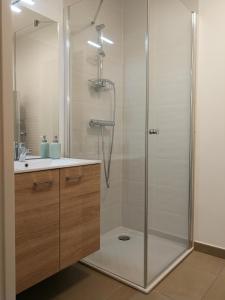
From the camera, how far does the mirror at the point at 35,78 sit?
6.26 ft

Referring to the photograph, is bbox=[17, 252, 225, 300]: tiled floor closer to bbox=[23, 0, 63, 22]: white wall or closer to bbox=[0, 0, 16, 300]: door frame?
bbox=[0, 0, 16, 300]: door frame

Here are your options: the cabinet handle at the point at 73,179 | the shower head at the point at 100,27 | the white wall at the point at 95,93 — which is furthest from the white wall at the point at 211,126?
the cabinet handle at the point at 73,179

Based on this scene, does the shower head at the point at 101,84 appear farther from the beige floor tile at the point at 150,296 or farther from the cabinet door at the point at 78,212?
the beige floor tile at the point at 150,296

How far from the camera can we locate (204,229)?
231 cm

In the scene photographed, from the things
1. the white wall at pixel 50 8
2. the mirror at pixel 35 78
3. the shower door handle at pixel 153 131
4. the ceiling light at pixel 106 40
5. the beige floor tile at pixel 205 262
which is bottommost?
the beige floor tile at pixel 205 262

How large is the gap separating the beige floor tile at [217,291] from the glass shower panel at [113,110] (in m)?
0.56

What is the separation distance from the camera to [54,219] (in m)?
1.55

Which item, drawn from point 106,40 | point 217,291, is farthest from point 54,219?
point 106,40

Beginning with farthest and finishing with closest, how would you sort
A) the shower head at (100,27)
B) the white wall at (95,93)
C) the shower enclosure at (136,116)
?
the shower head at (100,27), the white wall at (95,93), the shower enclosure at (136,116)

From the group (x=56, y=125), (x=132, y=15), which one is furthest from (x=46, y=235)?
(x=132, y=15)

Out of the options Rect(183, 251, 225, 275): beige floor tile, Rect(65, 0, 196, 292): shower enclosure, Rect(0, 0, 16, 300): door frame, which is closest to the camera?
Rect(0, 0, 16, 300): door frame

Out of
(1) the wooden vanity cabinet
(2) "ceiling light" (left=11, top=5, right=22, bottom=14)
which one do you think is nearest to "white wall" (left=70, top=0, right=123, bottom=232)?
(2) "ceiling light" (left=11, top=5, right=22, bottom=14)

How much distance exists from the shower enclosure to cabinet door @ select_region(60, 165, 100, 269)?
0.38m

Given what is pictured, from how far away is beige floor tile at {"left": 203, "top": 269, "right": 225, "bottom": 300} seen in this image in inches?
66.0
